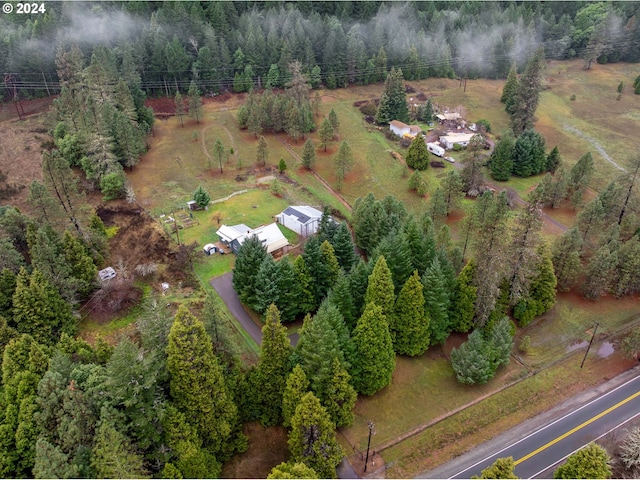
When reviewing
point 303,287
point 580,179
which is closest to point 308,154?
point 303,287

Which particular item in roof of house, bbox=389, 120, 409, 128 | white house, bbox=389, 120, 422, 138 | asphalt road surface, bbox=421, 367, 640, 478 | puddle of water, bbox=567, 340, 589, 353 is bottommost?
asphalt road surface, bbox=421, 367, 640, 478

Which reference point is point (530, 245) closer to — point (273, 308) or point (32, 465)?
point (273, 308)

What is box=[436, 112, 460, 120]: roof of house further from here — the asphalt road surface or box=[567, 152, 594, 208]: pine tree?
the asphalt road surface

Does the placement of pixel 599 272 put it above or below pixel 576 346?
above

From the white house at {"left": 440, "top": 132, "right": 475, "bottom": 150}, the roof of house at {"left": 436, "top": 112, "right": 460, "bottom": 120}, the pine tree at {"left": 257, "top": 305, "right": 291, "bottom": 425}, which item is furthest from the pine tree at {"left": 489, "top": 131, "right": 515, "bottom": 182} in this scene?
the pine tree at {"left": 257, "top": 305, "right": 291, "bottom": 425}

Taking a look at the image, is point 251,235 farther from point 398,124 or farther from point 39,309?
point 398,124

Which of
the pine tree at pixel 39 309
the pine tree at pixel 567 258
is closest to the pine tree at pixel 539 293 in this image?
the pine tree at pixel 567 258

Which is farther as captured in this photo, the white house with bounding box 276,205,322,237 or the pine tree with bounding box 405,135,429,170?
the pine tree with bounding box 405,135,429,170
